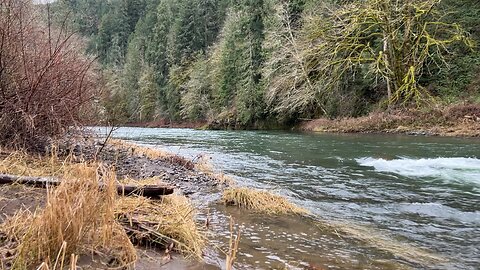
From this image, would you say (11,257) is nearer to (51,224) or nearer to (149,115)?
(51,224)

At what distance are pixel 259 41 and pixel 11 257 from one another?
3720cm

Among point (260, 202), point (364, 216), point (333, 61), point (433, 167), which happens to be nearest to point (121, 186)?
point (260, 202)

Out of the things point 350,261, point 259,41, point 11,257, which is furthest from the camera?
point 259,41

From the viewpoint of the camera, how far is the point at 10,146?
7035 mm

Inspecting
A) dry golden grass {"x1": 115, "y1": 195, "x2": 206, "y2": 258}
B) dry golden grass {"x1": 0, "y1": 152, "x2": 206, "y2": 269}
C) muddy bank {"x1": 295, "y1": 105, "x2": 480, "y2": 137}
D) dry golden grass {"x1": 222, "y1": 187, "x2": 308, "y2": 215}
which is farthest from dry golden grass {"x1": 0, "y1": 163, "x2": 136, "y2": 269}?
muddy bank {"x1": 295, "y1": 105, "x2": 480, "y2": 137}

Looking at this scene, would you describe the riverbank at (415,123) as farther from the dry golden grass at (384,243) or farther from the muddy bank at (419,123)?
the dry golden grass at (384,243)

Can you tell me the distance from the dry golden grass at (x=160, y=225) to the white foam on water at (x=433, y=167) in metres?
7.53

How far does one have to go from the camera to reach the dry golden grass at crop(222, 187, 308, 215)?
20.5 feet

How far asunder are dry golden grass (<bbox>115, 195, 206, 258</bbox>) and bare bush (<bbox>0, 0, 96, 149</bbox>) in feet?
11.0

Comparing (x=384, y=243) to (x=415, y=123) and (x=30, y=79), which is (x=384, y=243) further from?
(x=415, y=123)

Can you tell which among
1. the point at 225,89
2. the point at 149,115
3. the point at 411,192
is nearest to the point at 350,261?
the point at 411,192

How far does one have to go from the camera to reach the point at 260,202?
6.53 m

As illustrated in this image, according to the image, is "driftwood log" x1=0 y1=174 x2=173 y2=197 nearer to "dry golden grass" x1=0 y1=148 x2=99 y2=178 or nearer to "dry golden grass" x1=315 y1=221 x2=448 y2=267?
"dry golden grass" x1=0 y1=148 x2=99 y2=178

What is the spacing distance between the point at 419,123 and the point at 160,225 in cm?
2212
